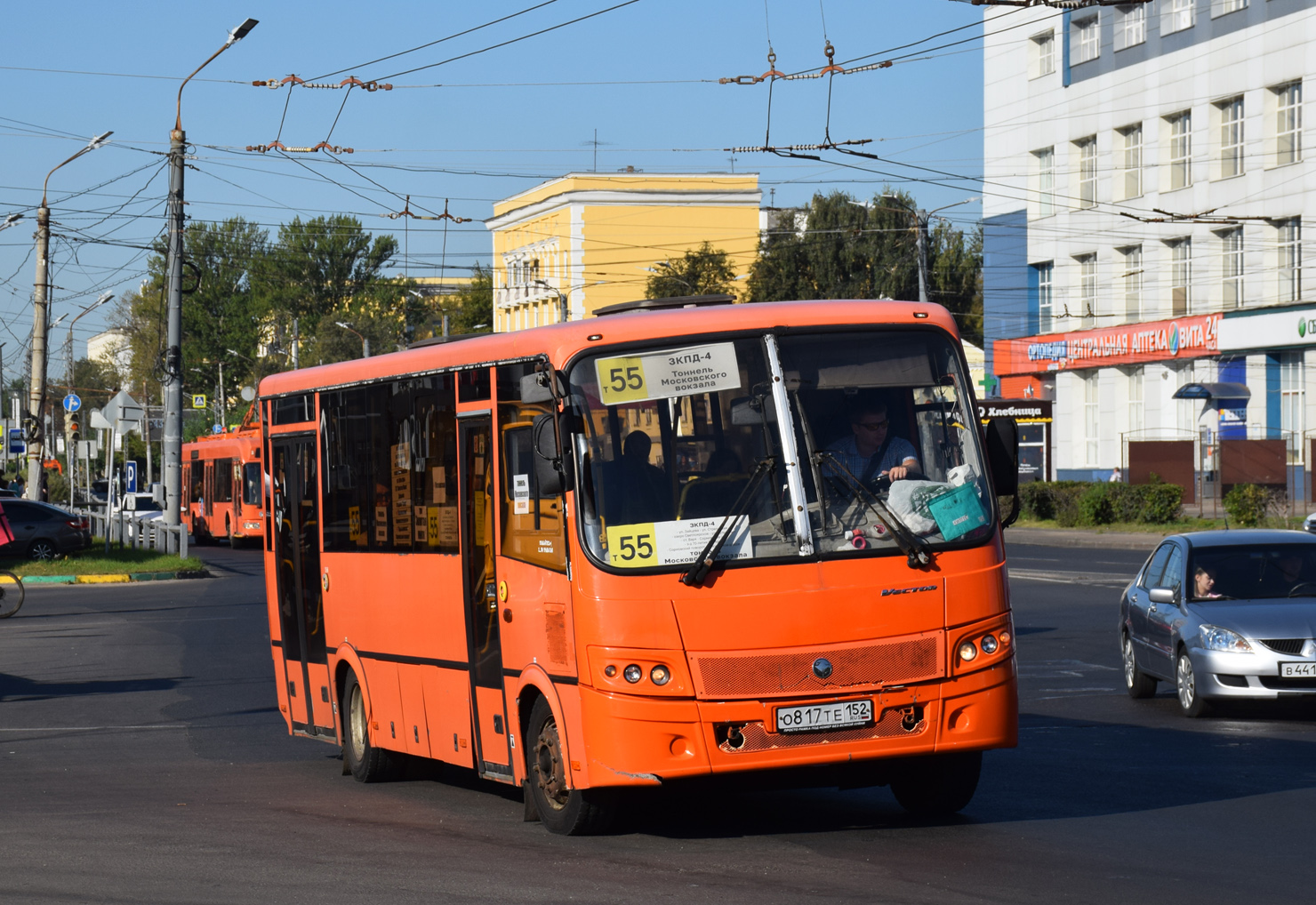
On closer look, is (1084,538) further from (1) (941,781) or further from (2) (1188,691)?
(1) (941,781)

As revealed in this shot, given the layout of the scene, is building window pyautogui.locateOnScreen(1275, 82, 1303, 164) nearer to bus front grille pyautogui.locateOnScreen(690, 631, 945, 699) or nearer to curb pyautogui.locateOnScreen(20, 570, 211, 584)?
curb pyautogui.locateOnScreen(20, 570, 211, 584)

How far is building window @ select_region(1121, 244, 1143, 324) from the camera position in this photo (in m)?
55.1

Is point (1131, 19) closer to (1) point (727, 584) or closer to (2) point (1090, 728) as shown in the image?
(2) point (1090, 728)

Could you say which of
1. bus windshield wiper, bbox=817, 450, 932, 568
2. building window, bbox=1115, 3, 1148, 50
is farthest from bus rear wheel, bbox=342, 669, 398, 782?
building window, bbox=1115, 3, 1148, 50

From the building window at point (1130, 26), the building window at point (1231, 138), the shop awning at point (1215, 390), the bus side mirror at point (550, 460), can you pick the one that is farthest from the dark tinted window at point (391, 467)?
the building window at point (1130, 26)

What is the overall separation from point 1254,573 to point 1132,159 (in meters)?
43.1

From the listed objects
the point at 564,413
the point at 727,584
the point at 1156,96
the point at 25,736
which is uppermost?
the point at 1156,96

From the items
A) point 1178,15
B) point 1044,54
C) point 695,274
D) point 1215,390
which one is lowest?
point 1215,390

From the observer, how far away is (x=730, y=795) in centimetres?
1017

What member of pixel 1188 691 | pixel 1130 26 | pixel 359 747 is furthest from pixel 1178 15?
pixel 359 747

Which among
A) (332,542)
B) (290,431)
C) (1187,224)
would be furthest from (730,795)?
(1187,224)

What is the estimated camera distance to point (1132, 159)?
55.2m

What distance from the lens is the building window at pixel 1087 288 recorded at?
189ft

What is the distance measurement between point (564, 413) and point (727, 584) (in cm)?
110
